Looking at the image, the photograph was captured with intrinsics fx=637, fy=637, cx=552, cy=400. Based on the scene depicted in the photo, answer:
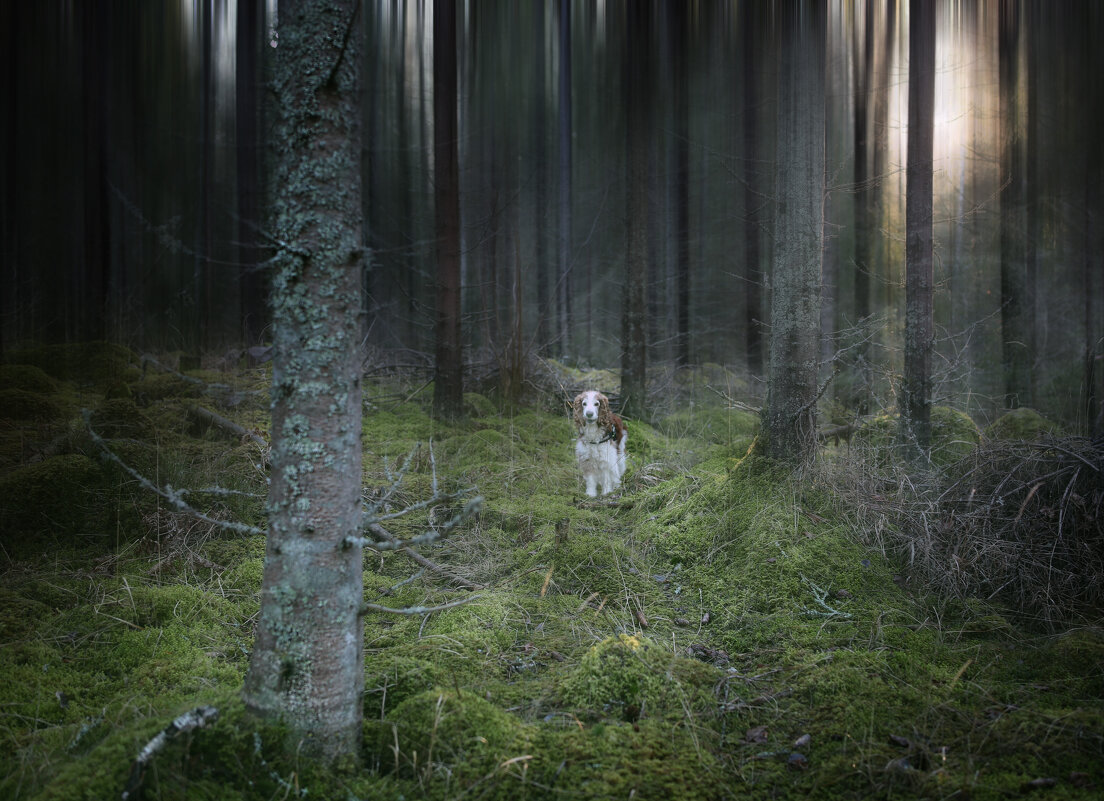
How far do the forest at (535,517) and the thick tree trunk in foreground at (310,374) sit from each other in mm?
12

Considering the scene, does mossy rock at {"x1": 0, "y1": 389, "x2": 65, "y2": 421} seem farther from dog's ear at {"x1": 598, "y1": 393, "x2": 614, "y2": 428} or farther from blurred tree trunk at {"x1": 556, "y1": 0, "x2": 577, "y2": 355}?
blurred tree trunk at {"x1": 556, "y1": 0, "x2": 577, "y2": 355}

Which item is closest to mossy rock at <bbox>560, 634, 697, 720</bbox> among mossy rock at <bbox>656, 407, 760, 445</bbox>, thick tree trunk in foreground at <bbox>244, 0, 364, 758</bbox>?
thick tree trunk in foreground at <bbox>244, 0, 364, 758</bbox>

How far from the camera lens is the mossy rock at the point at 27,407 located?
6.80m

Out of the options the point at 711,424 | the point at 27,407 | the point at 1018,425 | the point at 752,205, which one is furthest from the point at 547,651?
the point at 752,205

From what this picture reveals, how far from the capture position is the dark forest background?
11.7 metres

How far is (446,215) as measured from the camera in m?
9.70

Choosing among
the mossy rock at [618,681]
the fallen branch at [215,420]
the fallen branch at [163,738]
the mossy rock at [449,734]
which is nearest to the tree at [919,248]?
the mossy rock at [618,681]

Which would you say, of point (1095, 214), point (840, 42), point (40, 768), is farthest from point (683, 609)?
point (1095, 214)

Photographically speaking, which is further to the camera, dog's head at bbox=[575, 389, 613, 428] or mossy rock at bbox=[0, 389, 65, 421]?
dog's head at bbox=[575, 389, 613, 428]

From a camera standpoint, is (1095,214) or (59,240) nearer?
(1095,214)

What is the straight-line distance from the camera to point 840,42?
12102 mm

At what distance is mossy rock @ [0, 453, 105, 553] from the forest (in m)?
0.03

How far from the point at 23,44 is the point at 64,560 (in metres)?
18.5

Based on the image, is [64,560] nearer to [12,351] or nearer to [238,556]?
[238,556]
